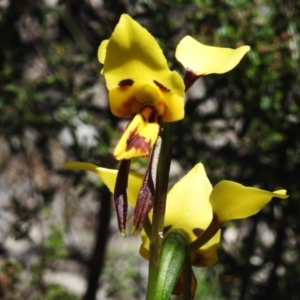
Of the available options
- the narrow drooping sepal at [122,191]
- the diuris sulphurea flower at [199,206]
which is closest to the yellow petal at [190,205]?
the diuris sulphurea flower at [199,206]

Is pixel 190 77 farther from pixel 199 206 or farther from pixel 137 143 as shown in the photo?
pixel 199 206

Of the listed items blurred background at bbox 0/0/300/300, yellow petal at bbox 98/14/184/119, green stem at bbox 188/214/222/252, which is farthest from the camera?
blurred background at bbox 0/0/300/300

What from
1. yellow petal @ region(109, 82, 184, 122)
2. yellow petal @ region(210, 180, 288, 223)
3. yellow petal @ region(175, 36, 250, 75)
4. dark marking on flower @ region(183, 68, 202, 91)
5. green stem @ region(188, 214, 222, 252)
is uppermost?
yellow petal @ region(175, 36, 250, 75)

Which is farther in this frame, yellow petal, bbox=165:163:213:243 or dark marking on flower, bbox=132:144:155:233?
yellow petal, bbox=165:163:213:243

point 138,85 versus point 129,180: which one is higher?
point 138,85

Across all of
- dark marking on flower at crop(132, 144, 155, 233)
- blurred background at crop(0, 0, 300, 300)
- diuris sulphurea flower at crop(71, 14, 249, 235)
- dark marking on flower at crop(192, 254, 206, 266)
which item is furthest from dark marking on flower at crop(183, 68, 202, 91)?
blurred background at crop(0, 0, 300, 300)

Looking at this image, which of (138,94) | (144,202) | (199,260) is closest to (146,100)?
(138,94)

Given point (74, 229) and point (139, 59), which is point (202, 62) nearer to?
point (139, 59)

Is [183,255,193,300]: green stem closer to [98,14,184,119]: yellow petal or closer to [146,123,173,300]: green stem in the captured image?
[146,123,173,300]: green stem
